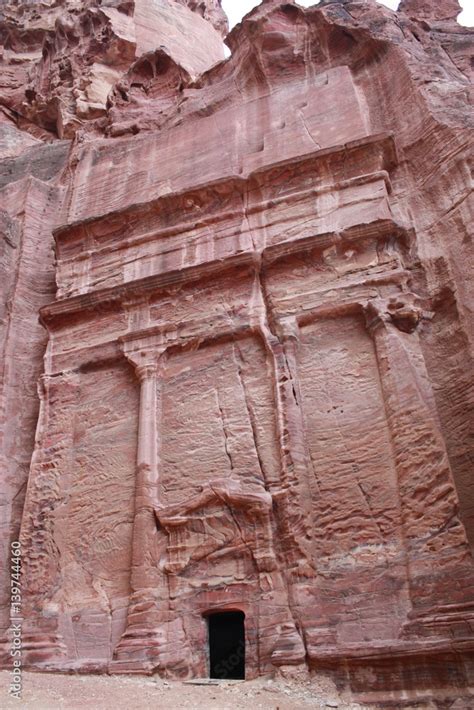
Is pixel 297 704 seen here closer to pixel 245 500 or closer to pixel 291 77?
pixel 245 500

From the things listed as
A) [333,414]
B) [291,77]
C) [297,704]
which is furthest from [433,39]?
[297,704]

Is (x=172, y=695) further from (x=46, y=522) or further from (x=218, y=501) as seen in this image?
(x=46, y=522)

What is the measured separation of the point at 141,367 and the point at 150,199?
10.8 feet

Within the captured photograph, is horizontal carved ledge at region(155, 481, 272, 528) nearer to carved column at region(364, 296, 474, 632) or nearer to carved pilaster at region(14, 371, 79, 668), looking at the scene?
carved column at region(364, 296, 474, 632)

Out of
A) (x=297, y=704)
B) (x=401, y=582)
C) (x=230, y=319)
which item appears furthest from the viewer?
(x=230, y=319)

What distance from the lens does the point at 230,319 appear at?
9.04 metres

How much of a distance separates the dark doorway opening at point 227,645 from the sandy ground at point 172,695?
64 cm

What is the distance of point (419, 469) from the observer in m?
7.00

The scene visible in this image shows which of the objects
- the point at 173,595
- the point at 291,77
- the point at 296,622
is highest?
the point at 291,77

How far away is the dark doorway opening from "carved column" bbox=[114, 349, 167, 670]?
66cm

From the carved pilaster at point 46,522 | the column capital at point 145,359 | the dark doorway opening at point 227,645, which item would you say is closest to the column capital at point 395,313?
the column capital at point 145,359

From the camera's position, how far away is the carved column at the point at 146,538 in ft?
23.5

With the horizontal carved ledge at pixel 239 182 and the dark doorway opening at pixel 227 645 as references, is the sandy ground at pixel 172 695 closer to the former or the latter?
the dark doorway opening at pixel 227 645

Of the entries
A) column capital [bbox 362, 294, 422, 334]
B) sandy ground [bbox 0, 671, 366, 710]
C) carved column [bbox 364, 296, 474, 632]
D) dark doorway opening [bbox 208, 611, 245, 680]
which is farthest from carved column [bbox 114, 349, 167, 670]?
column capital [bbox 362, 294, 422, 334]
